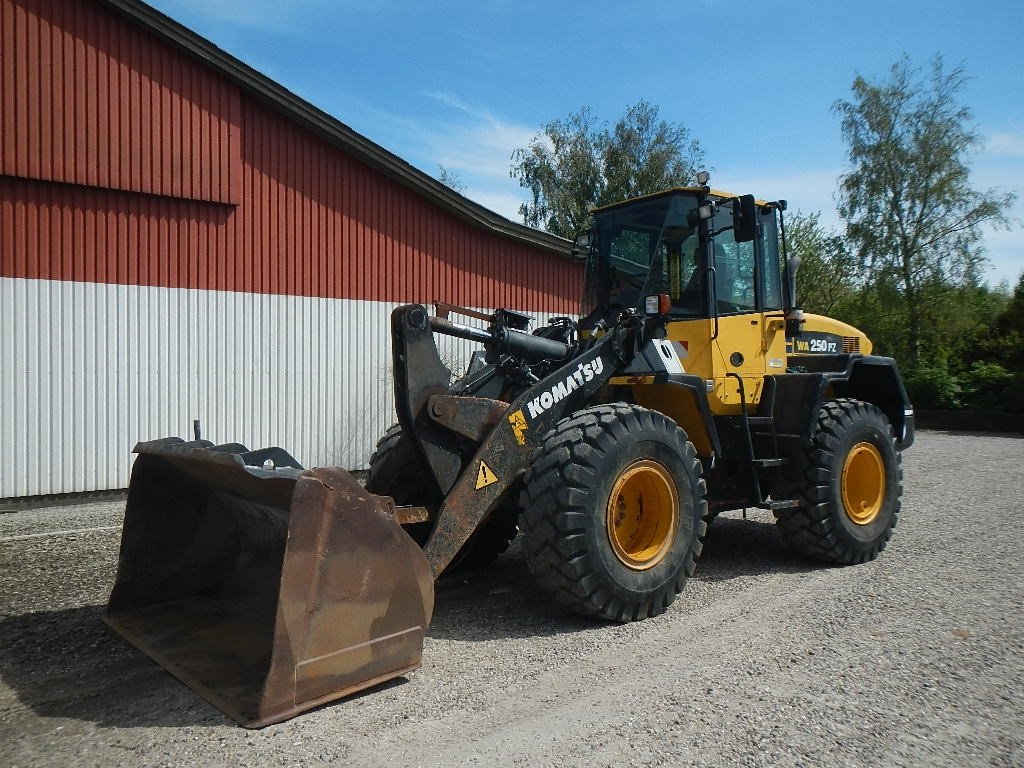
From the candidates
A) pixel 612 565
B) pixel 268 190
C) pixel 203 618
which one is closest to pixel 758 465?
pixel 612 565

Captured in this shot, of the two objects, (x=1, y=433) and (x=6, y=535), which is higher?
(x=1, y=433)

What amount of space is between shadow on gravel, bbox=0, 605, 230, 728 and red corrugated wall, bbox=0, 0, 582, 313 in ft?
21.3

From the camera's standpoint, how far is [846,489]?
6.80 meters

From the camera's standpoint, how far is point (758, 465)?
6.29 m

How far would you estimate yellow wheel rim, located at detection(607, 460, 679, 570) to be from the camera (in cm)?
503

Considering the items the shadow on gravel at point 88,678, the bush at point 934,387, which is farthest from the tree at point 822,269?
the shadow on gravel at point 88,678

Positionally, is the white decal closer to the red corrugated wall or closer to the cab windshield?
the cab windshield

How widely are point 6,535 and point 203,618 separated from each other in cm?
449

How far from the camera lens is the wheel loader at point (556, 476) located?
3764 mm

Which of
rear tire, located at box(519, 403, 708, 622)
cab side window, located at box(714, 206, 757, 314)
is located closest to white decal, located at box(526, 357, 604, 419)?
rear tire, located at box(519, 403, 708, 622)

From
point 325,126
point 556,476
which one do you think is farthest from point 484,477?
point 325,126

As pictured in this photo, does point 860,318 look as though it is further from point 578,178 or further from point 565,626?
point 565,626

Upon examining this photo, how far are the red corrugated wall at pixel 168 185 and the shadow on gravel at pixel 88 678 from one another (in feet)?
21.3

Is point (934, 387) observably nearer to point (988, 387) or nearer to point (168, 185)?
point (988, 387)
